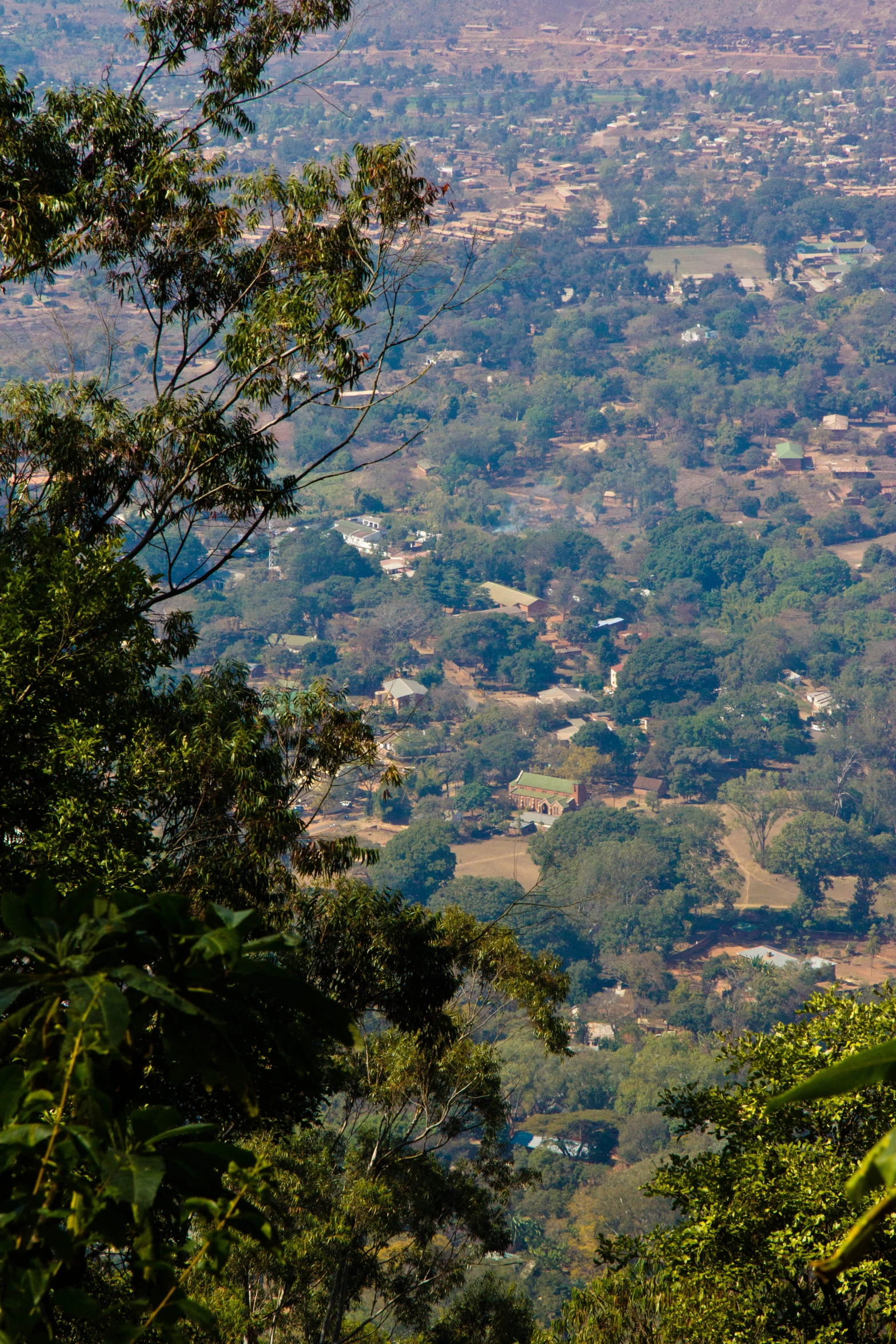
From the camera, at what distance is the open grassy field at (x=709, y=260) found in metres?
116

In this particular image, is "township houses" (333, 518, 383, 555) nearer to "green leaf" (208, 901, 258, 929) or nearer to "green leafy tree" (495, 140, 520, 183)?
"green leaf" (208, 901, 258, 929)

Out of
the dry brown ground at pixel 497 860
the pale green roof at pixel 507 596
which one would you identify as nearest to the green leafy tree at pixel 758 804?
the dry brown ground at pixel 497 860

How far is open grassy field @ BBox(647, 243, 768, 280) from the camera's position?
4579 inches

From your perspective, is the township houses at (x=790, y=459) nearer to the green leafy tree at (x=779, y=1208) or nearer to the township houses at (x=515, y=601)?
the township houses at (x=515, y=601)

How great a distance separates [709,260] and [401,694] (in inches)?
3252

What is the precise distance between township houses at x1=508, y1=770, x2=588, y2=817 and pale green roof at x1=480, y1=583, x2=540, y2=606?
1754 cm

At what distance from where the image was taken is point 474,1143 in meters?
29.0

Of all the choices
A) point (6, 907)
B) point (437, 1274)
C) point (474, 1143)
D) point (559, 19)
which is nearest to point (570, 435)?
point (474, 1143)

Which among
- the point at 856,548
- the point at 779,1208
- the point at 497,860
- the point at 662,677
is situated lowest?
the point at 856,548

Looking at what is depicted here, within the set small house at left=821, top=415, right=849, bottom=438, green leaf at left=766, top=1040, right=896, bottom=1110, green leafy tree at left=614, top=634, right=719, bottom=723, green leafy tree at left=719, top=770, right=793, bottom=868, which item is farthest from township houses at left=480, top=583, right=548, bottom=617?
green leaf at left=766, top=1040, right=896, bottom=1110

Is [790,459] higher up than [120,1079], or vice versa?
[120,1079]

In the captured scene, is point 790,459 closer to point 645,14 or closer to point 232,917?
point 232,917

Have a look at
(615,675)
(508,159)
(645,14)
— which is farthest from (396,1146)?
(645,14)

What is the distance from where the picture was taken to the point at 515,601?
6638 centimetres
